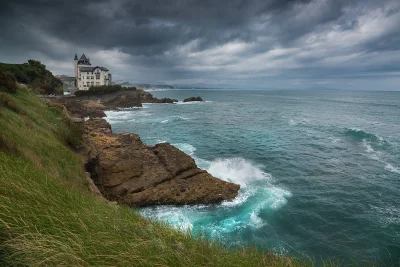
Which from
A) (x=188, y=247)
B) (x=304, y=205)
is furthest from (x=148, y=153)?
(x=188, y=247)

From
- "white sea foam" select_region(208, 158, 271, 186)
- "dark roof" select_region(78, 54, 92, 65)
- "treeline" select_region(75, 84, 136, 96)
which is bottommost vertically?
"white sea foam" select_region(208, 158, 271, 186)

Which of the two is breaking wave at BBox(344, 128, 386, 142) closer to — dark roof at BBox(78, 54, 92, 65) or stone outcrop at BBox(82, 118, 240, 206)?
stone outcrop at BBox(82, 118, 240, 206)

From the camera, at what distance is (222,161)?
27.6 m

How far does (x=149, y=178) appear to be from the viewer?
1861 cm

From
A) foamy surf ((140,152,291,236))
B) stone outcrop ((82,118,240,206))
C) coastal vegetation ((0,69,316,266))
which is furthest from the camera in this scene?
stone outcrop ((82,118,240,206))

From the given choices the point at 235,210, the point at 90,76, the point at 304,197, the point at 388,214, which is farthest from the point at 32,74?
the point at 388,214

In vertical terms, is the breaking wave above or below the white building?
below

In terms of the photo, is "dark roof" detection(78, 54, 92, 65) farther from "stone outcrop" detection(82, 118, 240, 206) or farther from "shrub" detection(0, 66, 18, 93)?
"stone outcrop" detection(82, 118, 240, 206)

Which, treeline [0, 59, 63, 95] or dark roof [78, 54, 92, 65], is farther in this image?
dark roof [78, 54, 92, 65]

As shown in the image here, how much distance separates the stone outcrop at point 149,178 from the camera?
1714 centimetres

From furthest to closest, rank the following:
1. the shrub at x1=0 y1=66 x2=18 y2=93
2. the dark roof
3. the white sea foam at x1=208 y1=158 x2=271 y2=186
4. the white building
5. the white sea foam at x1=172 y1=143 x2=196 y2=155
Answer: the dark roof
the white building
the white sea foam at x1=172 y1=143 x2=196 y2=155
the white sea foam at x1=208 y1=158 x2=271 y2=186
the shrub at x1=0 y1=66 x2=18 y2=93

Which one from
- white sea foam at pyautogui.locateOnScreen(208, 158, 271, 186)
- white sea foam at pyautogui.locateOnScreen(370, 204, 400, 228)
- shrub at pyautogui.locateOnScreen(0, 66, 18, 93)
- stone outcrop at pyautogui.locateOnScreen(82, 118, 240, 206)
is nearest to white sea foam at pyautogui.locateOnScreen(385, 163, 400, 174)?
white sea foam at pyautogui.locateOnScreen(370, 204, 400, 228)

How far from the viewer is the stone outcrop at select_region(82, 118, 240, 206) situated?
56.2 ft

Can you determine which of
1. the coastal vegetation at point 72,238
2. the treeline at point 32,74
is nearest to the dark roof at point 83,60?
the treeline at point 32,74
